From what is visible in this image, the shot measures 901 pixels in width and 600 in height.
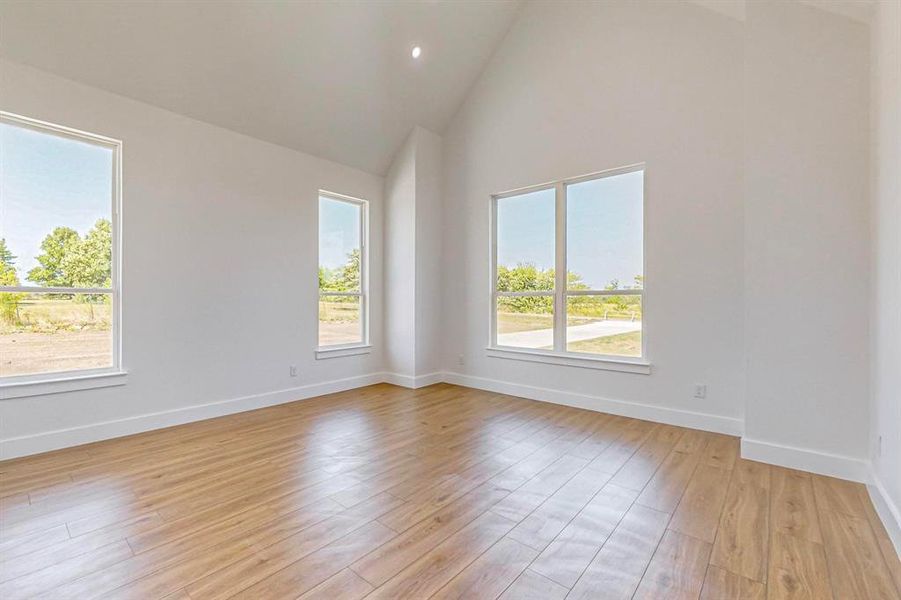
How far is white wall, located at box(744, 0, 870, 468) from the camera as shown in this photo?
102 inches

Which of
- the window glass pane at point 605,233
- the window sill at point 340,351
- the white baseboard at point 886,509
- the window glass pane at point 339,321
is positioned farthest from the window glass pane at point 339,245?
the white baseboard at point 886,509

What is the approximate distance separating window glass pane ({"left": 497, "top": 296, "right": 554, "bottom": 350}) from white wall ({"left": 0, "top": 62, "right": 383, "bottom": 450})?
2.19m

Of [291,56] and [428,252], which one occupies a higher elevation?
[291,56]

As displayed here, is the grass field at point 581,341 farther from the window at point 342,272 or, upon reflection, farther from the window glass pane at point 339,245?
the window glass pane at point 339,245

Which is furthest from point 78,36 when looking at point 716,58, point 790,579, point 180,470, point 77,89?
point 790,579

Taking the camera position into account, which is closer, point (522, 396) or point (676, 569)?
point (676, 569)

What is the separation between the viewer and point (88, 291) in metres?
3.25

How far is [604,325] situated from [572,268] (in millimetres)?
711

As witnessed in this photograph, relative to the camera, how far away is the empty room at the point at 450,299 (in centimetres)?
191

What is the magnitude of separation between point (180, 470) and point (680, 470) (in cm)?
332

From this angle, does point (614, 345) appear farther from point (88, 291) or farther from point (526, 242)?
point (88, 291)

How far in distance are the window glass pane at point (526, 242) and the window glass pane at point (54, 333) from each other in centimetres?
395

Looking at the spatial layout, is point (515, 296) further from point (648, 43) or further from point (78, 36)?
point (78, 36)

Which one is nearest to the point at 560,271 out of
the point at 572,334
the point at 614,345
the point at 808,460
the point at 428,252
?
the point at 572,334
